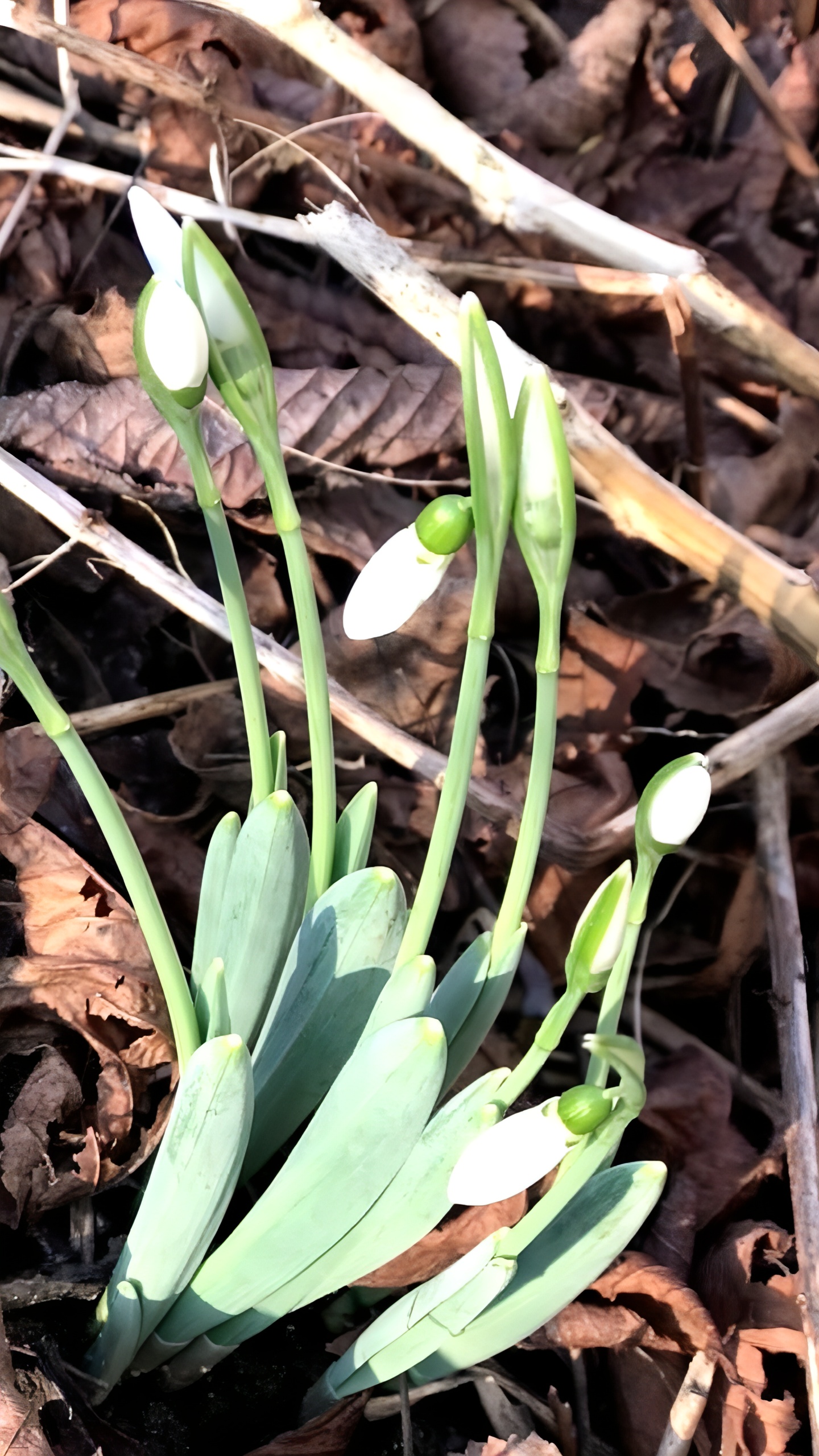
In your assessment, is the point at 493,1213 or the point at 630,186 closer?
the point at 493,1213

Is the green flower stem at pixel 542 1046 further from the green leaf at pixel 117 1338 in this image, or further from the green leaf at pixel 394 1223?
the green leaf at pixel 117 1338

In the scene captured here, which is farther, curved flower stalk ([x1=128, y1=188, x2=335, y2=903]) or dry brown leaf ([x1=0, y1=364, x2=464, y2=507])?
dry brown leaf ([x1=0, y1=364, x2=464, y2=507])

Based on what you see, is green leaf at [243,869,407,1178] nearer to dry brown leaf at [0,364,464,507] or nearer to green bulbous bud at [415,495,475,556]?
green bulbous bud at [415,495,475,556]

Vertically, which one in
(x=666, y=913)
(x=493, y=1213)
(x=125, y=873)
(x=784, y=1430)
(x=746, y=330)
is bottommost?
(x=784, y=1430)

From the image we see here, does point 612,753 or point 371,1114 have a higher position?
point 612,753

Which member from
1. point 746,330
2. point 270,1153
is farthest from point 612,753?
point 270,1153

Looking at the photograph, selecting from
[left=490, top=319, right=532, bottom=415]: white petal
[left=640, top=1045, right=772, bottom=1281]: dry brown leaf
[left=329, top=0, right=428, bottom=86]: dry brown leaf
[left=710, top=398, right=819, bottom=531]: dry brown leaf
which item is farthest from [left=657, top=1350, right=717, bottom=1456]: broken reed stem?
[left=329, top=0, right=428, bottom=86]: dry brown leaf

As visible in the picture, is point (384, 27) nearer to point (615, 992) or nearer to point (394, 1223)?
point (615, 992)

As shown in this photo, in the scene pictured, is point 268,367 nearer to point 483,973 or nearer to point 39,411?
point 483,973
